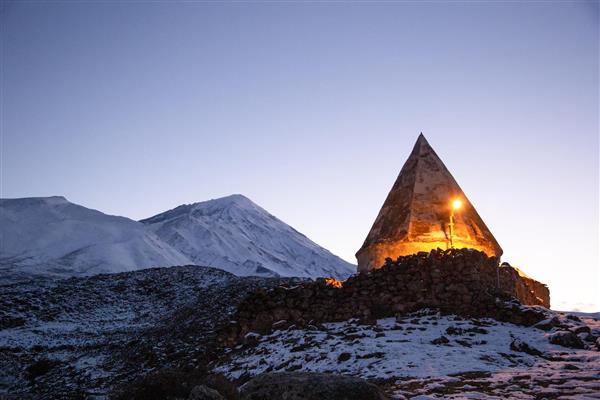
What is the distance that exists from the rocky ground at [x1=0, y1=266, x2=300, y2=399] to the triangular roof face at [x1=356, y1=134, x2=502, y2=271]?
5.54m

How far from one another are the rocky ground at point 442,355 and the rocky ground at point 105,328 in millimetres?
2327

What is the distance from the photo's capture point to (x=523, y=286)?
1320 centimetres

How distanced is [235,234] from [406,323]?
8516cm

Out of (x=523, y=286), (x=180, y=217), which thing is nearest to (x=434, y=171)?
(x=523, y=286)

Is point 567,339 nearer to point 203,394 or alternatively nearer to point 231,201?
point 203,394

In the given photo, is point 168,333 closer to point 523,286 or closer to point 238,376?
point 238,376

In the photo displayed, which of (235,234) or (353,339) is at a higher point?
(235,234)

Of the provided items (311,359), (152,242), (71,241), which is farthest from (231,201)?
(311,359)

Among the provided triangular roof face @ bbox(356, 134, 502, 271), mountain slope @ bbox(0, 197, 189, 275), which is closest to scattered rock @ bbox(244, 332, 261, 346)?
triangular roof face @ bbox(356, 134, 502, 271)

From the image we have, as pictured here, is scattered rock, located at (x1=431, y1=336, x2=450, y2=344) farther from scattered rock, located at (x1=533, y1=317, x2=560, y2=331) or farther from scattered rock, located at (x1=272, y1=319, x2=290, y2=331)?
scattered rock, located at (x1=272, y1=319, x2=290, y2=331)

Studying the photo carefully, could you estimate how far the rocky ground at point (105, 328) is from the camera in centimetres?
1183

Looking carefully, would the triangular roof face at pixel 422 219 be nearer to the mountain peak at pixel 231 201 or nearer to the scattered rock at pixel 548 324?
the scattered rock at pixel 548 324

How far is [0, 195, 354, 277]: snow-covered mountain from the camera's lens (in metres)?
54.5

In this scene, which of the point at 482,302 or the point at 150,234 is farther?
the point at 150,234
